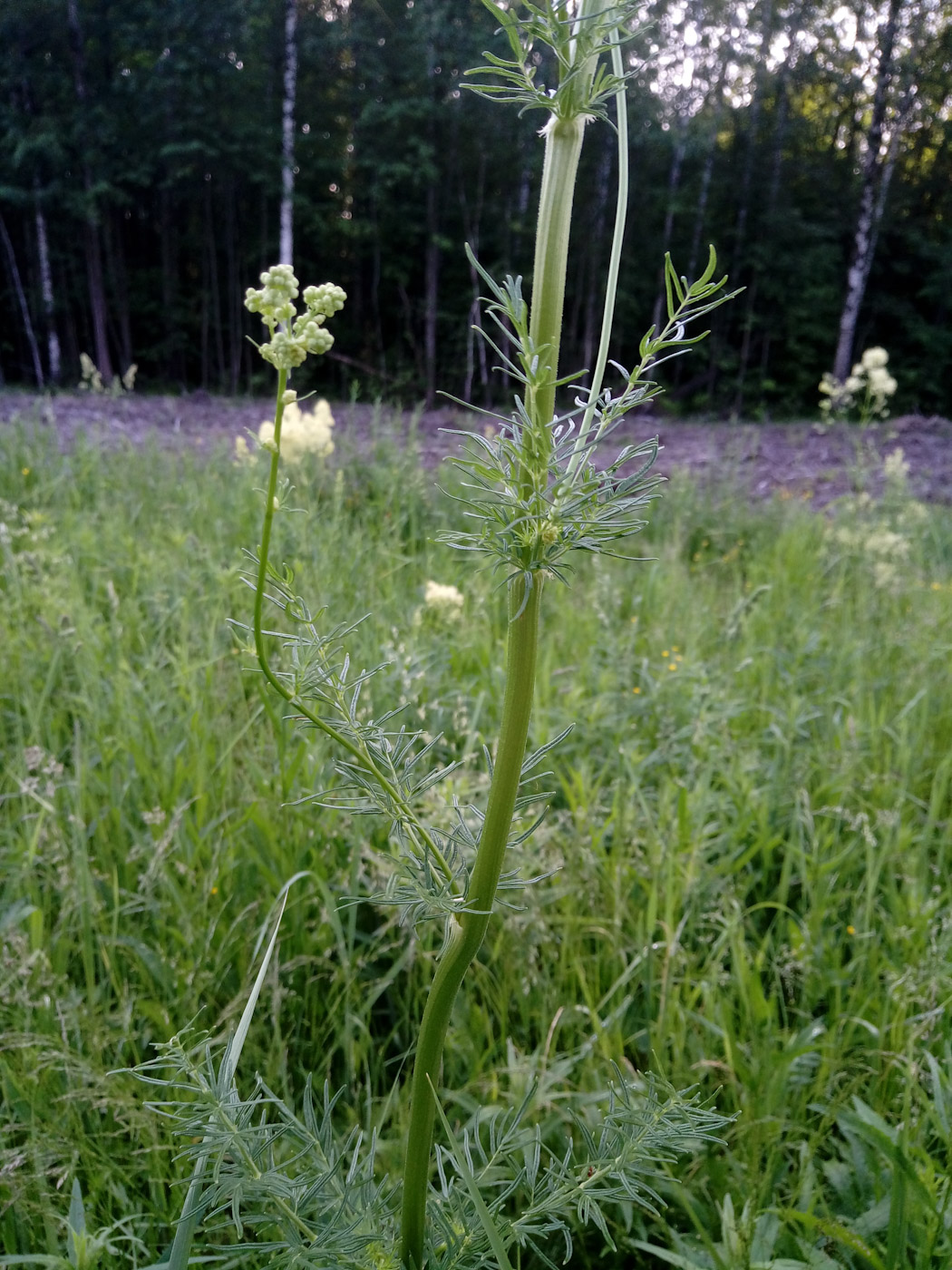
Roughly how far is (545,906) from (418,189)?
1719 centimetres

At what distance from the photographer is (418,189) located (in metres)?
15.9

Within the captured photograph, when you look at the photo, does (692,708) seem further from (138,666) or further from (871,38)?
(871,38)

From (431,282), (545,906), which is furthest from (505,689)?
(431,282)

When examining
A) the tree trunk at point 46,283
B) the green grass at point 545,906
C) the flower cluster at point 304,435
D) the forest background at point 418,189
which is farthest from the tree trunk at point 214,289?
the green grass at point 545,906

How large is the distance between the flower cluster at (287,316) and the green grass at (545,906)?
36 cm

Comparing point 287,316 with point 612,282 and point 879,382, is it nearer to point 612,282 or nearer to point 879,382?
point 612,282

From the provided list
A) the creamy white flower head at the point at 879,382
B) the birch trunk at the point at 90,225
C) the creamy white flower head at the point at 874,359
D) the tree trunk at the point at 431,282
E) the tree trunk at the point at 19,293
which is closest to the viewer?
the creamy white flower head at the point at 879,382

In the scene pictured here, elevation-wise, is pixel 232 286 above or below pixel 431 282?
below

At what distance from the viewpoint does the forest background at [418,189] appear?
46.5ft

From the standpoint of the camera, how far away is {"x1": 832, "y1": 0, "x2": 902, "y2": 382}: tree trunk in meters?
14.0

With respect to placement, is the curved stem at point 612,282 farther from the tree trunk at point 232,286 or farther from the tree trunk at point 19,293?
the tree trunk at point 19,293

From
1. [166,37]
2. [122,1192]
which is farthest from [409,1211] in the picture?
[166,37]

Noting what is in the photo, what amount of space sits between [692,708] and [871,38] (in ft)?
61.1

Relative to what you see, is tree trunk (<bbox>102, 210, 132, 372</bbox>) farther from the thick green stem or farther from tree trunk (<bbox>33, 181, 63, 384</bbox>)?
the thick green stem
